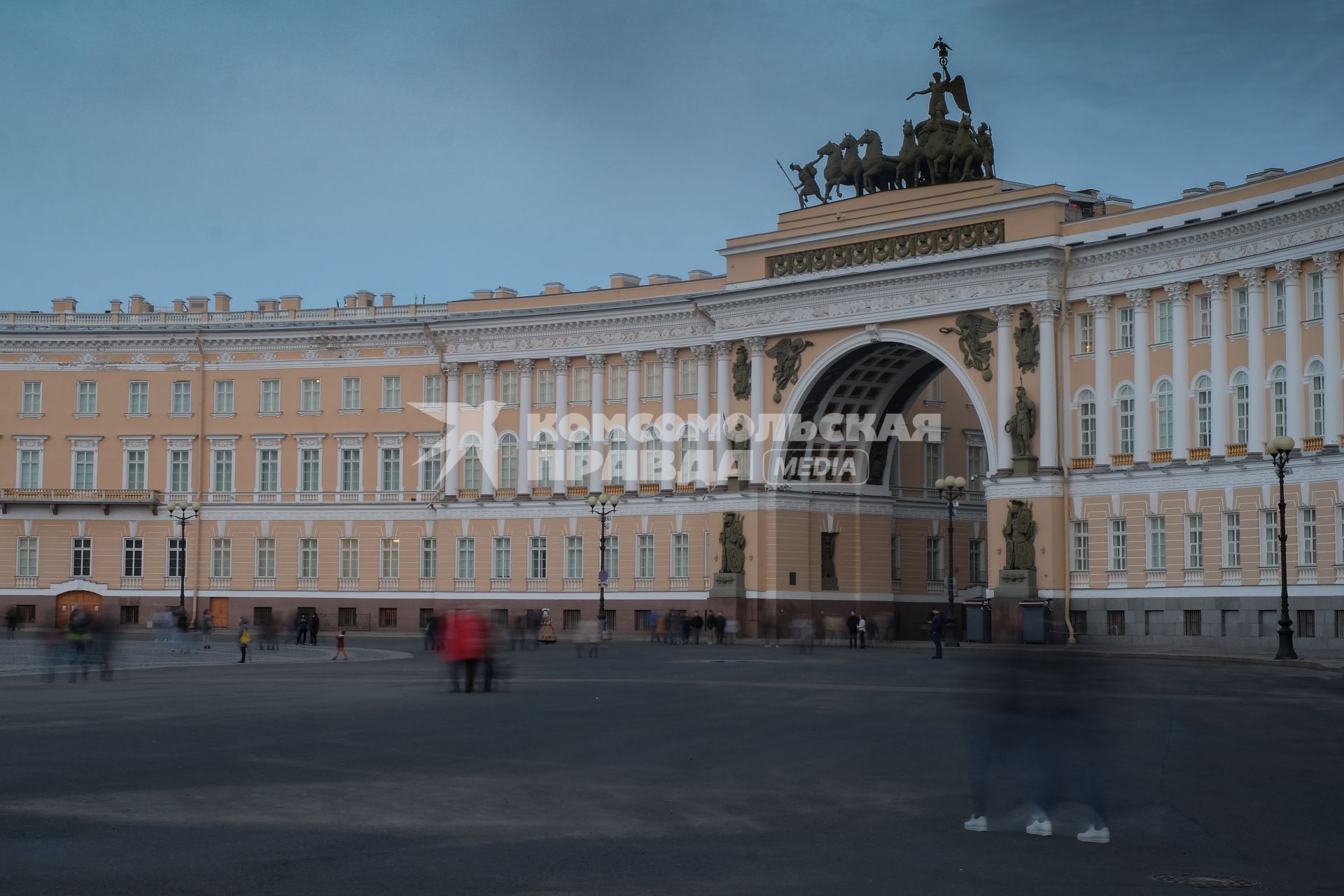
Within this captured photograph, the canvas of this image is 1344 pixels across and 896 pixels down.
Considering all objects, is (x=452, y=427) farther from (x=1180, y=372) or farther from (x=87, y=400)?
(x=1180, y=372)

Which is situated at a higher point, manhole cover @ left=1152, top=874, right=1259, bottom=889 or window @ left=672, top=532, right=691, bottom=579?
window @ left=672, top=532, right=691, bottom=579

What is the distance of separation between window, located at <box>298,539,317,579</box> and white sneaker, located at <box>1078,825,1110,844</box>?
6878 cm

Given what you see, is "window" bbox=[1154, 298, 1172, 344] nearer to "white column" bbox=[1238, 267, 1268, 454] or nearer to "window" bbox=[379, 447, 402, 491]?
"white column" bbox=[1238, 267, 1268, 454]

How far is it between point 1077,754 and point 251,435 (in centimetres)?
7029

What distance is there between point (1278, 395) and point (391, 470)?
134ft

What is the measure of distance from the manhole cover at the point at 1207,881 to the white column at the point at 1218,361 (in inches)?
1738

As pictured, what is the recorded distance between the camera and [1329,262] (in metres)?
51.2

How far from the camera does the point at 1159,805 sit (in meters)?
16.1

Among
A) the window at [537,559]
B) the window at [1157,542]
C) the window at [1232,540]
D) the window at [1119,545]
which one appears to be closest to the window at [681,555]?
the window at [537,559]

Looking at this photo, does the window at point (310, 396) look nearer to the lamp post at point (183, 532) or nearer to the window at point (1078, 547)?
the lamp post at point (183, 532)

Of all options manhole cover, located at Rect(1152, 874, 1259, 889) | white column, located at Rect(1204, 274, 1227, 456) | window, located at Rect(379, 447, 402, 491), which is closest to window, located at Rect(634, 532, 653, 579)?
window, located at Rect(379, 447, 402, 491)

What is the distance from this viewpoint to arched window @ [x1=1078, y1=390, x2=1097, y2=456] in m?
59.0

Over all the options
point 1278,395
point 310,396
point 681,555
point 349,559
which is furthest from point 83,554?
point 1278,395

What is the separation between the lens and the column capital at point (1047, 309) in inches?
2346
